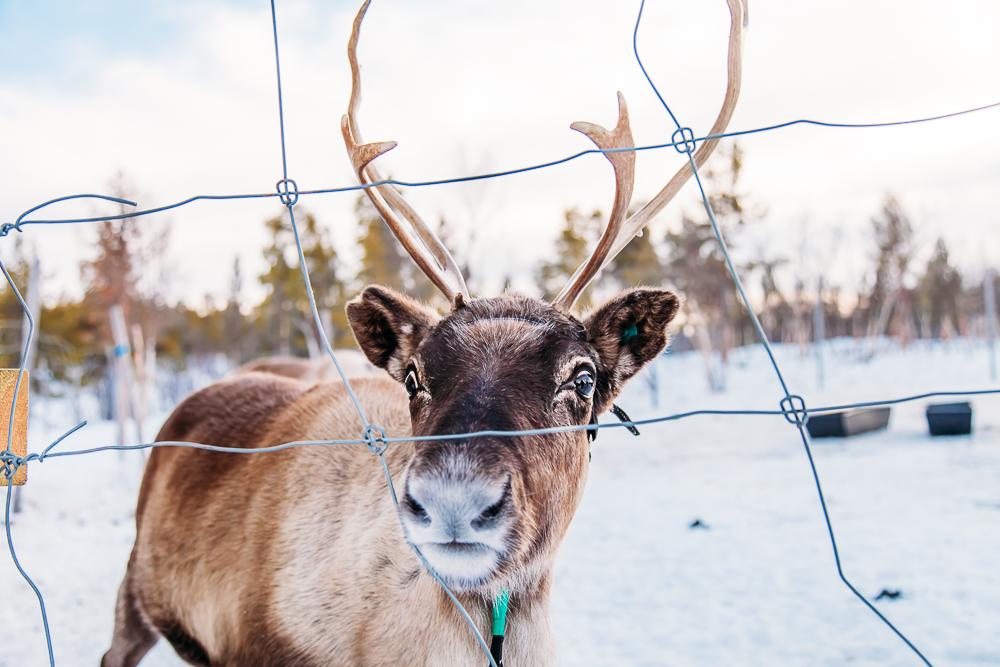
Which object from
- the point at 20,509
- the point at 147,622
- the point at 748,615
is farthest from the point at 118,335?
the point at 748,615

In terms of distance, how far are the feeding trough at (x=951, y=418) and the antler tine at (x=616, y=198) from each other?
10.5 meters

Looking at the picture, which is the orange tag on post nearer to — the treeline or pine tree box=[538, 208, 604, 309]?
the treeline

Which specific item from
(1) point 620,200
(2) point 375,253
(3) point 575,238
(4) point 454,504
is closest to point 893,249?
(3) point 575,238

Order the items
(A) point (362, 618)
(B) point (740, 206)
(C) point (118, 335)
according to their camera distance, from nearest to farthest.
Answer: (A) point (362, 618) → (C) point (118, 335) → (B) point (740, 206)

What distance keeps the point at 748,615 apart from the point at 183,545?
12.5 feet

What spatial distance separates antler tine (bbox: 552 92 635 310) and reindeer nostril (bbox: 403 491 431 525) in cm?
121

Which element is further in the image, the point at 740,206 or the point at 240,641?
the point at 740,206

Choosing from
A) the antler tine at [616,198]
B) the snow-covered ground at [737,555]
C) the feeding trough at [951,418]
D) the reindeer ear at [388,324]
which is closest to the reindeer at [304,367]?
the snow-covered ground at [737,555]

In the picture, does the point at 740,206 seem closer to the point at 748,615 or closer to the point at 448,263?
the point at 748,615

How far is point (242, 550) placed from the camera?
3.03 metres

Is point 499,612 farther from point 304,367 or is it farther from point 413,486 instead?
point 304,367

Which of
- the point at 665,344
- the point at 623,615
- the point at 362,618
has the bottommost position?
the point at 623,615

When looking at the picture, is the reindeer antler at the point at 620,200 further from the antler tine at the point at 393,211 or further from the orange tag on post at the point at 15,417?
the orange tag on post at the point at 15,417

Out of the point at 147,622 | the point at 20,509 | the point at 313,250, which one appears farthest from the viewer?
the point at 313,250
